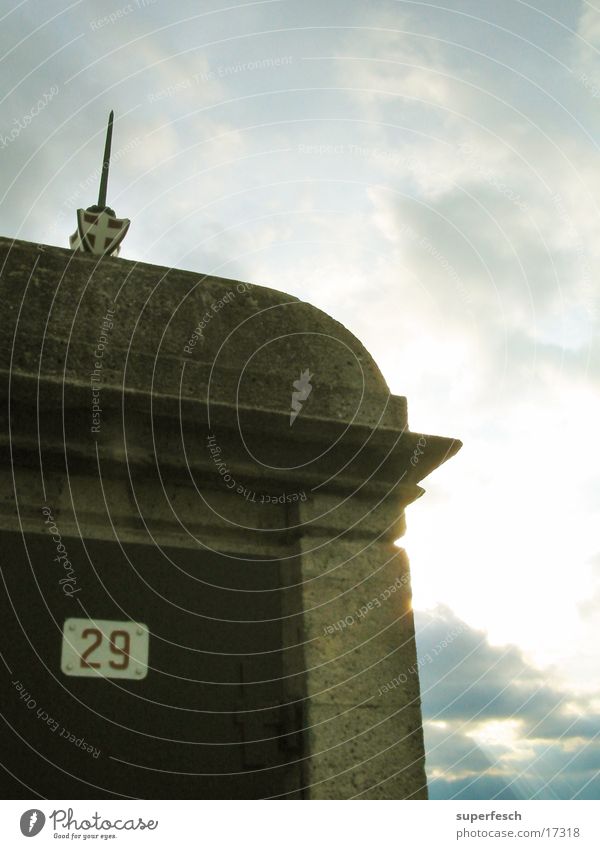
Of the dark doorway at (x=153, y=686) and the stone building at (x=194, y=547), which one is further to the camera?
the stone building at (x=194, y=547)

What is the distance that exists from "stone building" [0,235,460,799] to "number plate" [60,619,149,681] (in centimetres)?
1

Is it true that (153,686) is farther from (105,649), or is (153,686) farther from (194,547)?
(194,547)

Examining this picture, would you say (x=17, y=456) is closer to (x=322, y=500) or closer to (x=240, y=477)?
(x=240, y=477)

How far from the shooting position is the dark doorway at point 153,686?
3.97 metres

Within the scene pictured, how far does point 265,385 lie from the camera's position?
4.82m

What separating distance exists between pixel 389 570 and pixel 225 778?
1419 millimetres

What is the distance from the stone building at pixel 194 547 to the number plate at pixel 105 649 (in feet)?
0.03

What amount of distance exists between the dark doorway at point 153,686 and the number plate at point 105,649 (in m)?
0.03

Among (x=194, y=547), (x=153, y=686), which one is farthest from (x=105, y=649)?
(x=194, y=547)

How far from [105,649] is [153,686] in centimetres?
31

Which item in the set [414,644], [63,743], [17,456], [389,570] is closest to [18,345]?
[17,456]

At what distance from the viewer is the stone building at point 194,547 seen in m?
4.11

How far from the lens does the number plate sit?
13.5 ft

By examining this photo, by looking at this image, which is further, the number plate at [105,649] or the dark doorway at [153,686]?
the number plate at [105,649]
